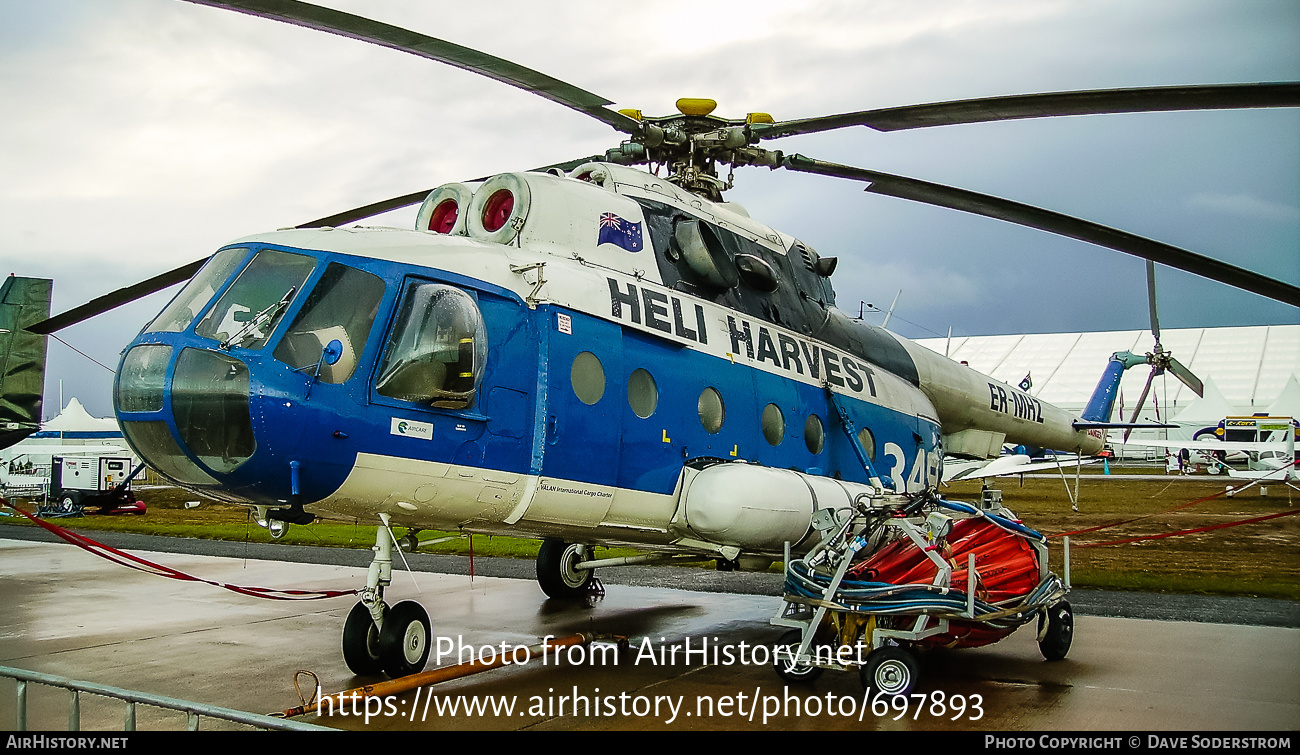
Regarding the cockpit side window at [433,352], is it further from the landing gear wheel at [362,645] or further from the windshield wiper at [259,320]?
the landing gear wheel at [362,645]

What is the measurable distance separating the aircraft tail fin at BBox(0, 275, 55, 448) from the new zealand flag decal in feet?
36.3

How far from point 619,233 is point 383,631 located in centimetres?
356

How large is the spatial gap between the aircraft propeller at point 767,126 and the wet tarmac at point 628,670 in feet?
10.2

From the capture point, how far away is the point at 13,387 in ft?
44.9

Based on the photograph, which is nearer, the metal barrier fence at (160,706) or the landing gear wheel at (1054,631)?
the metal barrier fence at (160,706)

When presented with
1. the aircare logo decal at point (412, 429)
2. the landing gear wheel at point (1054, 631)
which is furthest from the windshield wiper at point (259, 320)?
the landing gear wheel at point (1054, 631)

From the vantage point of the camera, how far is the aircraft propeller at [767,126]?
570 centimetres

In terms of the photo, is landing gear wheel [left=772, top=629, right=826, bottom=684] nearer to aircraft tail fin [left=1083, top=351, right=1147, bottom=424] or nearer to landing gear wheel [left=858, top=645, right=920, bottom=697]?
landing gear wheel [left=858, top=645, right=920, bottom=697]

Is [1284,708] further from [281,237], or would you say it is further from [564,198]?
[281,237]

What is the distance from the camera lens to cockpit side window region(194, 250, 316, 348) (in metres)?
5.39

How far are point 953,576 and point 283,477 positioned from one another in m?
4.63

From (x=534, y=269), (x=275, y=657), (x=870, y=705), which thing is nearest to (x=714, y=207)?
(x=534, y=269)

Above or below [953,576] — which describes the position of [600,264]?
above

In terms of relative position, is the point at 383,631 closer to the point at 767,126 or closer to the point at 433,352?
the point at 433,352
